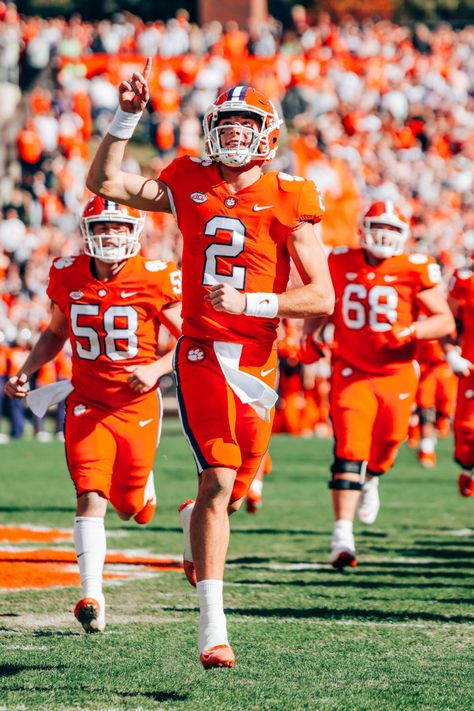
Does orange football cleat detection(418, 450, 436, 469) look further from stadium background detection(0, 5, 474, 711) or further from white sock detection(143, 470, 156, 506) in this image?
white sock detection(143, 470, 156, 506)

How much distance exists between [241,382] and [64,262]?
4.81ft

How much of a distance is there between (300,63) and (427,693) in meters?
18.9

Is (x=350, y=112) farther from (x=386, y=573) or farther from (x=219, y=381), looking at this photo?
(x=219, y=381)

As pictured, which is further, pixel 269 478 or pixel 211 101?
pixel 211 101

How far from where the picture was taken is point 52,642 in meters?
4.54

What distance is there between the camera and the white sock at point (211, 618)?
13.0 feet

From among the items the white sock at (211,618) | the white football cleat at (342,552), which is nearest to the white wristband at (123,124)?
the white sock at (211,618)

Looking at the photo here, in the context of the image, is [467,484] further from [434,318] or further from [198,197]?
[198,197]

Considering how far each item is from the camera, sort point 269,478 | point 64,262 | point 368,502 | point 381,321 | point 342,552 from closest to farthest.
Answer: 1. point 64,262
2. point 342,552
3. point 381,321
4. point 368,502
5. point 269,478

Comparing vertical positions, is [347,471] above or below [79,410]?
below

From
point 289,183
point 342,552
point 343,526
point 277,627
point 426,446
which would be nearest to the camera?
point 289,183

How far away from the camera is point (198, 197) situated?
171 inches

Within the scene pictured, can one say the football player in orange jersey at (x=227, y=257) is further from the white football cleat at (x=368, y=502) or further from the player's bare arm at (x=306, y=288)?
the white football cleat at (x=368, y=502)

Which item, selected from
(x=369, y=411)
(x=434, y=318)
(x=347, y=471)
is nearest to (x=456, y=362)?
(x=434, y=318)
